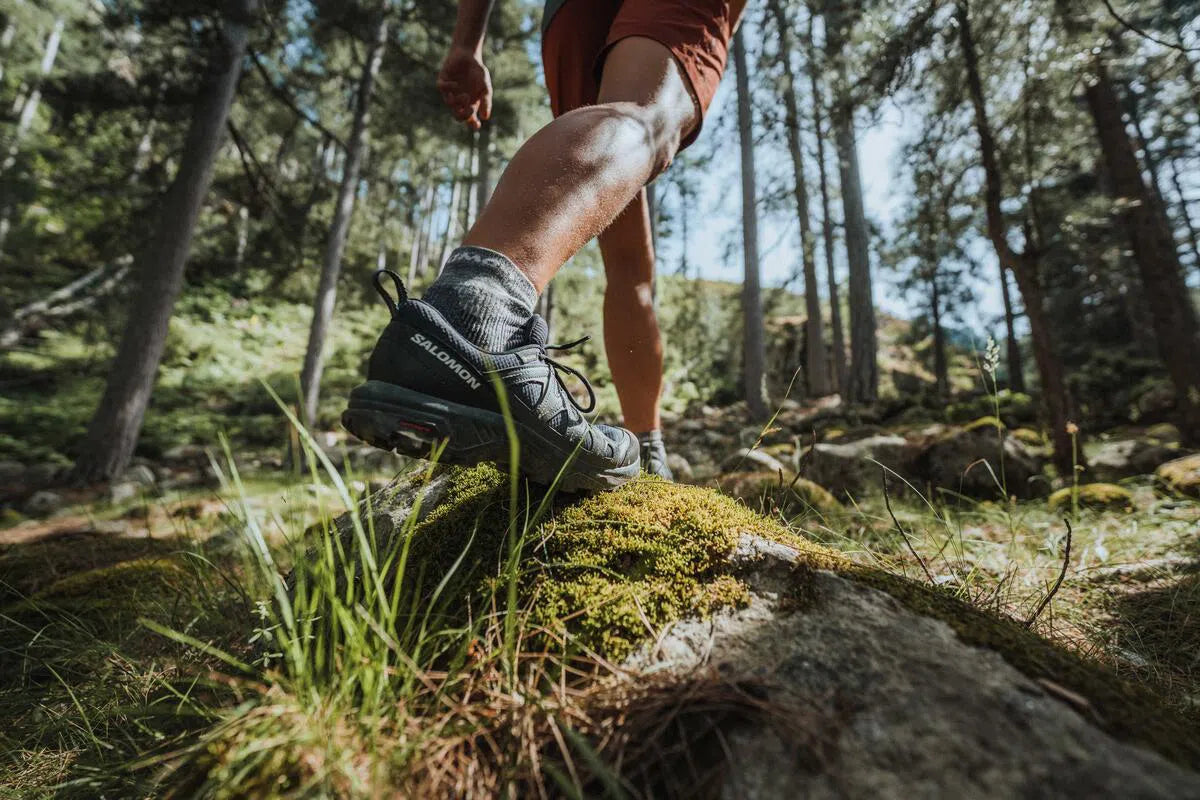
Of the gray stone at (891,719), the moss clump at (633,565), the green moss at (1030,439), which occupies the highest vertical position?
the green moss at (1030,439)

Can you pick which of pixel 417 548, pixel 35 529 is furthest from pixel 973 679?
pixel 35 529

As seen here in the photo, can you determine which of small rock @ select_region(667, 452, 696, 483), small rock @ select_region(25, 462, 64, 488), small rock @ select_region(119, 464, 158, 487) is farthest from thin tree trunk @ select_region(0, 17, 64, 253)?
small rock @ select_region(667, 452, 696, 483)

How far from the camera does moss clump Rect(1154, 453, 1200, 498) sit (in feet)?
10.2

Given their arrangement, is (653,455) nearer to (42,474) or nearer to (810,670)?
(810,670)

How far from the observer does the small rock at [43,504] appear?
502 centimetres

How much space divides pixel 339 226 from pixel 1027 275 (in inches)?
329

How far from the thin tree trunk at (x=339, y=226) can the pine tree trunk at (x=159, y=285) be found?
1.72 metres

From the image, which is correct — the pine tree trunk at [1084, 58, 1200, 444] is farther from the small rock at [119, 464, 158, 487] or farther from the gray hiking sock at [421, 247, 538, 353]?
the small rock at [119, 464, 158, 487]

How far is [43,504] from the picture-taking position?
5.18 meters

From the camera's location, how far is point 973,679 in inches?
25.0

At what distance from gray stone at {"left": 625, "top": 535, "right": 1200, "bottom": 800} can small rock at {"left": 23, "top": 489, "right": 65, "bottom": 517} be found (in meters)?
6.83

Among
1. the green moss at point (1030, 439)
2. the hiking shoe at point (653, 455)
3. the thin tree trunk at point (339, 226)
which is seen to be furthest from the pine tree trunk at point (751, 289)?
the hiking shoe at point (653, 455)

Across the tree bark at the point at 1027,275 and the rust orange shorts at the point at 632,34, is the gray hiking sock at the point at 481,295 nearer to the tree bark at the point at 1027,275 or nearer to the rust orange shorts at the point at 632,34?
the rust orange shorts at the point at 632,34

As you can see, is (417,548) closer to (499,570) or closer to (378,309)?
(499,570)
